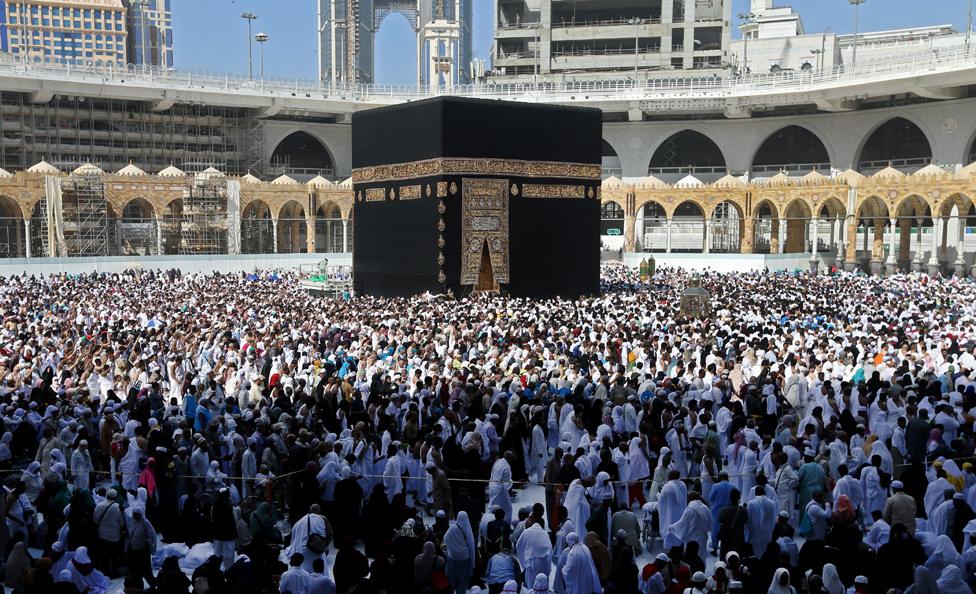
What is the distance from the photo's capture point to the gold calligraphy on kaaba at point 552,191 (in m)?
18.7

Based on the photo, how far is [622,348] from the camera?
11.1 meters

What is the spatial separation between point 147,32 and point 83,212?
191 ft

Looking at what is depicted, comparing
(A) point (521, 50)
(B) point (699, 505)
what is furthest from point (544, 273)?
(A) point (521, 50)

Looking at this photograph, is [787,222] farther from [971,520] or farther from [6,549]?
[6,549]

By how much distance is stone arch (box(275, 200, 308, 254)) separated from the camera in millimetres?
31317

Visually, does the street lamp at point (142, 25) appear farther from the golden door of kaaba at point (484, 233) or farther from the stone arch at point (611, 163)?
the golden door of kaaba at point (484, 233)

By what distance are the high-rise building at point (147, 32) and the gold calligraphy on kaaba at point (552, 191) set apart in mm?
64579

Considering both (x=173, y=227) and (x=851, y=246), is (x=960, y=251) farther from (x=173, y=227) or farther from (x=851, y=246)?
(x=173, y=227)

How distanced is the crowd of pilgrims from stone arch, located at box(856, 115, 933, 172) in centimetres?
2364

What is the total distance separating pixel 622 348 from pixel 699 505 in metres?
5.72

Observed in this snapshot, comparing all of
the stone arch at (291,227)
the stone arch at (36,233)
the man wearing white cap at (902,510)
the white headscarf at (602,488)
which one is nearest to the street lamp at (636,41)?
the stone arch at (291,227)

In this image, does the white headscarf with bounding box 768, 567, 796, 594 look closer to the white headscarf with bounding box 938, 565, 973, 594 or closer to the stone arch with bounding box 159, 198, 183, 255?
the white headscarf with bounding box 938, 565, 973, 594

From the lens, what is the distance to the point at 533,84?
36531 mm

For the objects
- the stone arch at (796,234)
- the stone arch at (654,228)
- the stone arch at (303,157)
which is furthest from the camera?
the stone arch at (303,157)
